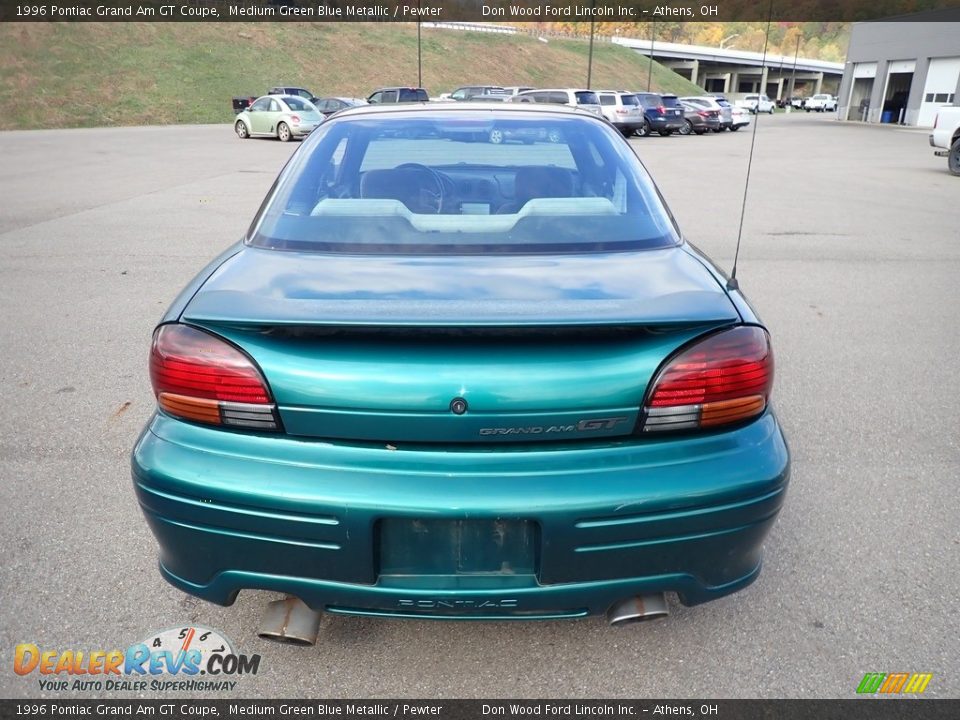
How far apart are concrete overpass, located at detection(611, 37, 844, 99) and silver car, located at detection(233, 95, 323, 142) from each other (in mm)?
60914

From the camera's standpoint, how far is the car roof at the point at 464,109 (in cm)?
304

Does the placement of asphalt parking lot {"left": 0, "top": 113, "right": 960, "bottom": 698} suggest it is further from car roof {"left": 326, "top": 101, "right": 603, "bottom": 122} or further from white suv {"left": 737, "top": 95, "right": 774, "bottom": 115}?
car roof {"left": 326, "top": 101, "right": 603, "bottom": 122}

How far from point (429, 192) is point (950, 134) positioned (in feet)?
52.9

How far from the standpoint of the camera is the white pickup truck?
14.5m

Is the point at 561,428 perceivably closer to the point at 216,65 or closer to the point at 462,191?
the point at 462,191

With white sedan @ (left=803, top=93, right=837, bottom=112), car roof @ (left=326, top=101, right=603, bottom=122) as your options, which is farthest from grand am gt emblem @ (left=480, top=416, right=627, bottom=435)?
white sedan @ (left=803, top=93, right=837, bottom=112)

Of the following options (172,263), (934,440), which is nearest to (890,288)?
(934,440)

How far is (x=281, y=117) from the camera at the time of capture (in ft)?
74.3

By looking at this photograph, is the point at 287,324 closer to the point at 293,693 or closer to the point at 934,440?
the point at 293,693

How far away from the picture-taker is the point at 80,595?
2391 millimetres

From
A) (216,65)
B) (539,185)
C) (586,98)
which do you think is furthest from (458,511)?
(216,65)

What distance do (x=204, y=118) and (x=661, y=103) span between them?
23306mm

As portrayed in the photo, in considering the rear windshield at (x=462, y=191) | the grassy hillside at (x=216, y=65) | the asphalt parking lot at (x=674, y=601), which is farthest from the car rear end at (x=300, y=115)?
the rear windshield at (x=462, y=191)

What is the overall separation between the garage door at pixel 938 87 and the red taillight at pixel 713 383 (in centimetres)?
4227
